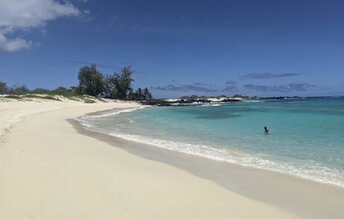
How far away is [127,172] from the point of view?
9.17 m

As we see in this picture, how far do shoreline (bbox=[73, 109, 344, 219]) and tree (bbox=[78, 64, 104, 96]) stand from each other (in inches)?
3432

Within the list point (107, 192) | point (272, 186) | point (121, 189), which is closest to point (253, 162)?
point (272, 186)

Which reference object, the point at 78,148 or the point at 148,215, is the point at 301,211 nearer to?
the point at 148,215

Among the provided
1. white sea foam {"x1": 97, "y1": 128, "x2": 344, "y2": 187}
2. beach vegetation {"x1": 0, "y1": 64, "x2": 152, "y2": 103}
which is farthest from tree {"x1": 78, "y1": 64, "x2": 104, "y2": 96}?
white sea foam {"x1": 97, "y1": 128, "x2": 344, "y2": 187}

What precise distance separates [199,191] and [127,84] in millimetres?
97138

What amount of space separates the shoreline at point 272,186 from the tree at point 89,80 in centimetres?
8718

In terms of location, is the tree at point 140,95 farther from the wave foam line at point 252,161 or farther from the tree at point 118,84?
the wave foam line at point 252,161

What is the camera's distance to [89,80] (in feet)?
318

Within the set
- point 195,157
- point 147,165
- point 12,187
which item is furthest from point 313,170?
point 12,187

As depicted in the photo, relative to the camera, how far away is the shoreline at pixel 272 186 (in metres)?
6.64

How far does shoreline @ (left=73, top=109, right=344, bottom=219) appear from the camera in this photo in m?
6.64

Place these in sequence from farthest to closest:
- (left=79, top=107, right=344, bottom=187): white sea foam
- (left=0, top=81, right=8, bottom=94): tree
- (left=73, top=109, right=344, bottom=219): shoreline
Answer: (left=0, top=81, right=8, bottom=94): tree < (left=79, top=107, right=344, bottom=187): white sea foam < (left=73, top=109, right=344, bottom=219): shoreline

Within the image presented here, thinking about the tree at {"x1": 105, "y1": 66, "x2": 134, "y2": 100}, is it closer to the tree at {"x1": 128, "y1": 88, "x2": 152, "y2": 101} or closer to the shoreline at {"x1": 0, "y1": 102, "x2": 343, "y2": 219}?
the tree at {"x1": 128, "y1": 88, "x2": 152, "y2": 101}

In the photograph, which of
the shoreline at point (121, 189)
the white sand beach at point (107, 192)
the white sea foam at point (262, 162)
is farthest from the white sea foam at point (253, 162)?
the white sand beach at point (107, 192)
